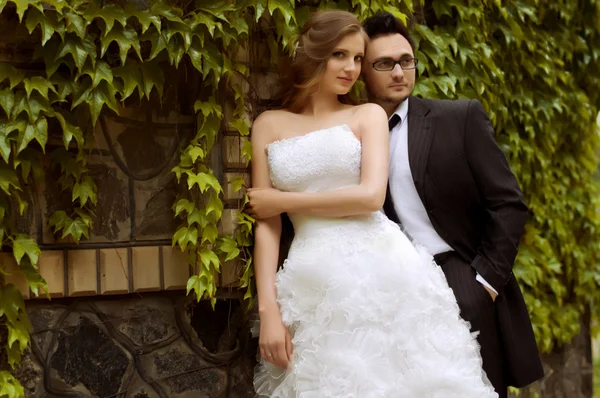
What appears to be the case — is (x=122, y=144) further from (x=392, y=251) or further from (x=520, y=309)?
(x=520, y=309)

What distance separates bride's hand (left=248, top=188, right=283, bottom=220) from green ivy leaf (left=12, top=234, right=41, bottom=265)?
80cm

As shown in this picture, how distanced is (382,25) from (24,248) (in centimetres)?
167

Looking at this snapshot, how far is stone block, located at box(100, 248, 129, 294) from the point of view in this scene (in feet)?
9.20

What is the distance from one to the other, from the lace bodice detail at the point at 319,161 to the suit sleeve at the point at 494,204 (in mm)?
549

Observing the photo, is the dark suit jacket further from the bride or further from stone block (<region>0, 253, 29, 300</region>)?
stone block (<region>0, 253, 29, 300</region>)

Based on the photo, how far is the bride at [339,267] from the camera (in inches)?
101

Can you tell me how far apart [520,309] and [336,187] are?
3.22 feet

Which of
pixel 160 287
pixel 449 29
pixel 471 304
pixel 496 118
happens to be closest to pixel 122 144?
pixel 160 287

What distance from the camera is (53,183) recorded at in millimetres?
2725

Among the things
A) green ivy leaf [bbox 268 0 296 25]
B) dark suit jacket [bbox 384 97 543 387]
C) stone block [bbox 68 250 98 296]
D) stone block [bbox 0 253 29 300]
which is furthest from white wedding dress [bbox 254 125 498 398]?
stone block [bbox 0 253 29 300]

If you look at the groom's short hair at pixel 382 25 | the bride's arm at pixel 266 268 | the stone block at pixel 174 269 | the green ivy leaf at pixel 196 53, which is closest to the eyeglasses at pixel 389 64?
the groom's short hair at pixel 382 25

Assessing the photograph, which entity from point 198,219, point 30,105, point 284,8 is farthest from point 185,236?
point 284,8

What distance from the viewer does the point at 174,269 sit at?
292 centimetres

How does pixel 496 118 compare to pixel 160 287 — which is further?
pixel 496 118
